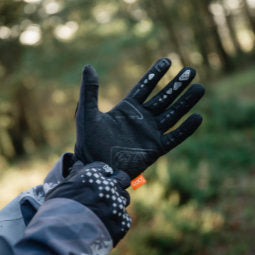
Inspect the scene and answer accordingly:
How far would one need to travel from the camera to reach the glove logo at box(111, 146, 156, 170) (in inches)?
63.4

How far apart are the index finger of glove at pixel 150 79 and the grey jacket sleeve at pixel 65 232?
900 mm

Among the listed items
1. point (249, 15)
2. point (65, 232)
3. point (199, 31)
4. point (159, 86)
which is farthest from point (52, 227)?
point (199, 31)

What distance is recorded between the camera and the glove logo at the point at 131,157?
161 centimetres

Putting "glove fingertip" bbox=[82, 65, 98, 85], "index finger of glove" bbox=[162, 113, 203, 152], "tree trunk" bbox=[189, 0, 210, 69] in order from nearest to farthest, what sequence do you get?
"glove fingertip" bbox=[82, 65, 98, 85] < "index finger of glove" bbox=[162, 113, 203, 152] < "tree trunk" bbox=[189, 0, 210, 69]

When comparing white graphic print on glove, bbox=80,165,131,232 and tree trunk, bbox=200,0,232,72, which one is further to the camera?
tree trunk, bbox=200,0,232,72

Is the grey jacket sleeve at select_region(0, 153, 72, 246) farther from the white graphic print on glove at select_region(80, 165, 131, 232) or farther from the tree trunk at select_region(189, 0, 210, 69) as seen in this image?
the tree trunk at select_region(189, 0, 210, 69)

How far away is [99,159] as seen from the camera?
157cm

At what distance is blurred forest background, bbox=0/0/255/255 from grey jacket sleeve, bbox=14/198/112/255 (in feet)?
7.64

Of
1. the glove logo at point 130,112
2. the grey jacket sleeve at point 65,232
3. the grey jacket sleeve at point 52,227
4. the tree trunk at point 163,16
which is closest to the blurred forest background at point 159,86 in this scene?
the tree trunk at point 163,16

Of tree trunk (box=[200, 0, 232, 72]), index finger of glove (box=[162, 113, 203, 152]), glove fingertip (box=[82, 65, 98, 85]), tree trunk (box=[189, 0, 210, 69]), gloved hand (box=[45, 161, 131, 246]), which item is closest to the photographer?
gloved hand (box=[45, 161, 131, 246])

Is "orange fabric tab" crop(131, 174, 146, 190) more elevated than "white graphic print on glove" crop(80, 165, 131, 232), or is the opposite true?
"white graphic print on glove" crop(80, 165, 131, 232)

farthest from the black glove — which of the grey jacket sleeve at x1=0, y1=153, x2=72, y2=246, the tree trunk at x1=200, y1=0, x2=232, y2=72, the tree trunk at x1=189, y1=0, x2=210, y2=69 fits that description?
the tree trunk at x1=189, y1=0, x2=210, y2=69

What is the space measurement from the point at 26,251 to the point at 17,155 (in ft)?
41.3

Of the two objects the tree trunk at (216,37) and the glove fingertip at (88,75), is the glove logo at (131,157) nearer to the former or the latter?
the glove fingertip at (88,75)
